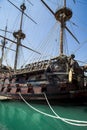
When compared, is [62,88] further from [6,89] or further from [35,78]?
[6,89]

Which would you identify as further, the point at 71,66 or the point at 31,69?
the point at 31,69

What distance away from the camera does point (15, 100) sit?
53.6 ft

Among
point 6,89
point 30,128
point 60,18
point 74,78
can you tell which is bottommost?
point 30,128

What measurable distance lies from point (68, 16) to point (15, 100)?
38.1 feet

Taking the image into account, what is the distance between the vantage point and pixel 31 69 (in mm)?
16141

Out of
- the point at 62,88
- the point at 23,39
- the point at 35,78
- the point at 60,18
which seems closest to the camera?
the point at 62,88

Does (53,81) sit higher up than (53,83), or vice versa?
(53,81)

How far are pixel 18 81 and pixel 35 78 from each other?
9.35ft

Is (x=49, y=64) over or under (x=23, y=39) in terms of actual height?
under

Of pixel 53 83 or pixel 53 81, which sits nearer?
pixel 53 83

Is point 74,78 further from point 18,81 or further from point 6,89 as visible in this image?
point 6,89

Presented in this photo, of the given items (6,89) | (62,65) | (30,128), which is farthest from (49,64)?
(30,128)

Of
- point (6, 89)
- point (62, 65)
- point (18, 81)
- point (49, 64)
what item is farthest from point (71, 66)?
point (6, 89)

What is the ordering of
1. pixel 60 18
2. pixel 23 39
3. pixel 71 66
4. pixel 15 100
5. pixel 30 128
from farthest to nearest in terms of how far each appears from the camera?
1. pixel 23 39
2. pixel 60 18
3. pixel 15 100
4. pixel 71 66
5. pixel 30 128
